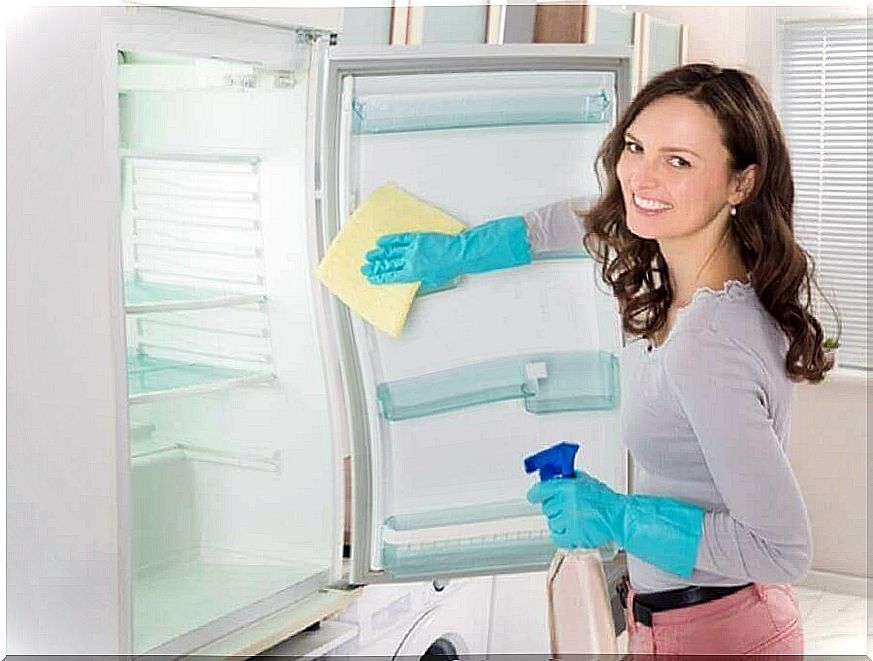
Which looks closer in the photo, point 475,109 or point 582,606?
point 582,606

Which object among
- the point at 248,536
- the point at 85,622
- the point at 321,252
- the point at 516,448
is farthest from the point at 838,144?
the point at 85,622

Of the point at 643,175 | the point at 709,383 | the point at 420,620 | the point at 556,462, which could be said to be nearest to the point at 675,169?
the point at 643,175

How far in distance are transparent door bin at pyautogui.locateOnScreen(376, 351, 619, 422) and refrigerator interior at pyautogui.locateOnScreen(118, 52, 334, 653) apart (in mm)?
200

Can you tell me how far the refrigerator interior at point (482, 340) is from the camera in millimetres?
1791

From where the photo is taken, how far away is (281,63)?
1.85m

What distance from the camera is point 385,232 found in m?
1.83

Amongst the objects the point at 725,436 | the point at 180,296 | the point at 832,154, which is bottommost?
the point at 725,436

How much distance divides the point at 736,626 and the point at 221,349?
94cm

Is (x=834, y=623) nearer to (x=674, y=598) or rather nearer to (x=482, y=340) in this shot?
(x=674, y=598)

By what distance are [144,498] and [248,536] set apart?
0.19 meters

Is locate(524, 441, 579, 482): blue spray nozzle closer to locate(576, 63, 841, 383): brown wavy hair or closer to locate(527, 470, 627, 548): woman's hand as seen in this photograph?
locate(527, 470, 627, 548): woman's hand

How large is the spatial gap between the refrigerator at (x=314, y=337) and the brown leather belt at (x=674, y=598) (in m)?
0.28

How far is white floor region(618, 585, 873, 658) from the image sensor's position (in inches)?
86.7

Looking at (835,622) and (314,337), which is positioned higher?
(314,337)
